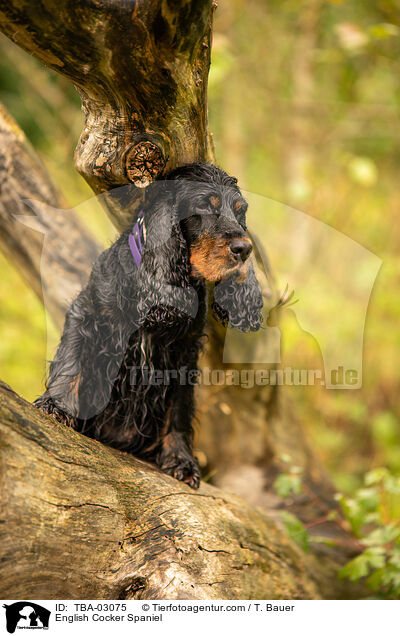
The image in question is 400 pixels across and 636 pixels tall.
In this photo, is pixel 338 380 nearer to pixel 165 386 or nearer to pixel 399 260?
pixel 165 386

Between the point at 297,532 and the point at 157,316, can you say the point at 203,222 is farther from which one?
the point at 297,532

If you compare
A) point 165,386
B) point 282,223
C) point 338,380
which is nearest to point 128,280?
point 165,386

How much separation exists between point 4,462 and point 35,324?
4.16 metres

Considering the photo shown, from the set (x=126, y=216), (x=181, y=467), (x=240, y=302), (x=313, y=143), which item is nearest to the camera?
(x=126, y=216)

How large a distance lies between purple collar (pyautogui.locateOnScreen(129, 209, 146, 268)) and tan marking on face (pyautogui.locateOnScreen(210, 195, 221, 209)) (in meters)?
0.31

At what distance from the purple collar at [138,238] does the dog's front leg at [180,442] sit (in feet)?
2.53

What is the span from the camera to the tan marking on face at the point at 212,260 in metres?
2.14

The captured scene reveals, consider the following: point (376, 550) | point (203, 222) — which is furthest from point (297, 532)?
point (203, 222)

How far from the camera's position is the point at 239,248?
2104mm

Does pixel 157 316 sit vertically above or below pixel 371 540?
above

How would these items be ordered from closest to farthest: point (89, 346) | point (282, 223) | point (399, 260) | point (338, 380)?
point (89, 346) → point (338, 380) → point (282, 223) → point (399, 260)

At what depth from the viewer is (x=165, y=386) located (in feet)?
8.64
